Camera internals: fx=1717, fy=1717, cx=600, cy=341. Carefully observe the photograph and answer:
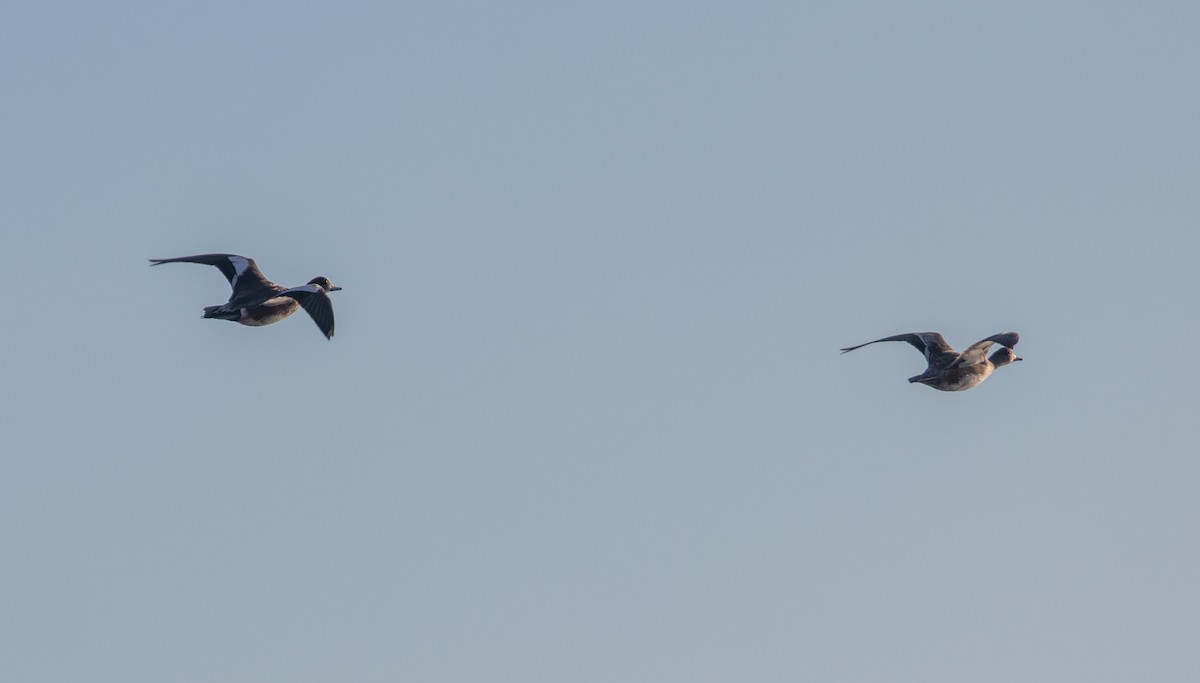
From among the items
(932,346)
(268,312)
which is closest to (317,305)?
(268,312)

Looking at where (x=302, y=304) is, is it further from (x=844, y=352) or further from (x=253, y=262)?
(x=844, y=352)

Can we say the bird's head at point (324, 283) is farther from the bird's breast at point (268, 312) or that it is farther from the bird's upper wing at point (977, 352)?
the bird's upper wing at point (977, 352)

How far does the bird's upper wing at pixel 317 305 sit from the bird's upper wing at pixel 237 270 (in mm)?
3159

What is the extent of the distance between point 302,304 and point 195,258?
18.5 feet

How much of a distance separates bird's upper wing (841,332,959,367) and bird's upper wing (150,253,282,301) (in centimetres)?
1295

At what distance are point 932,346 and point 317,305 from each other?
12.6 metres

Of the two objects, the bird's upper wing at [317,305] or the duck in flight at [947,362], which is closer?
the bird's upper wing at [317,305]

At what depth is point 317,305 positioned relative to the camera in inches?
1235

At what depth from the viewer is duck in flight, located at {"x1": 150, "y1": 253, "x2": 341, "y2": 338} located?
1236 inches

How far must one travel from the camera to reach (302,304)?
104ft

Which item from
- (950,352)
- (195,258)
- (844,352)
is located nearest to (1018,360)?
(950,352)

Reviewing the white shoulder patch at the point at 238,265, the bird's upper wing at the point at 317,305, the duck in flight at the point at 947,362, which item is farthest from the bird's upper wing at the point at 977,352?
the white shoulder patch at the point at 238,265

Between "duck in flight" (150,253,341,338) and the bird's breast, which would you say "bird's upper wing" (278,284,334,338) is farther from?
the bird's breast

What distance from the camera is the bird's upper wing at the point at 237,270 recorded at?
116 ft
